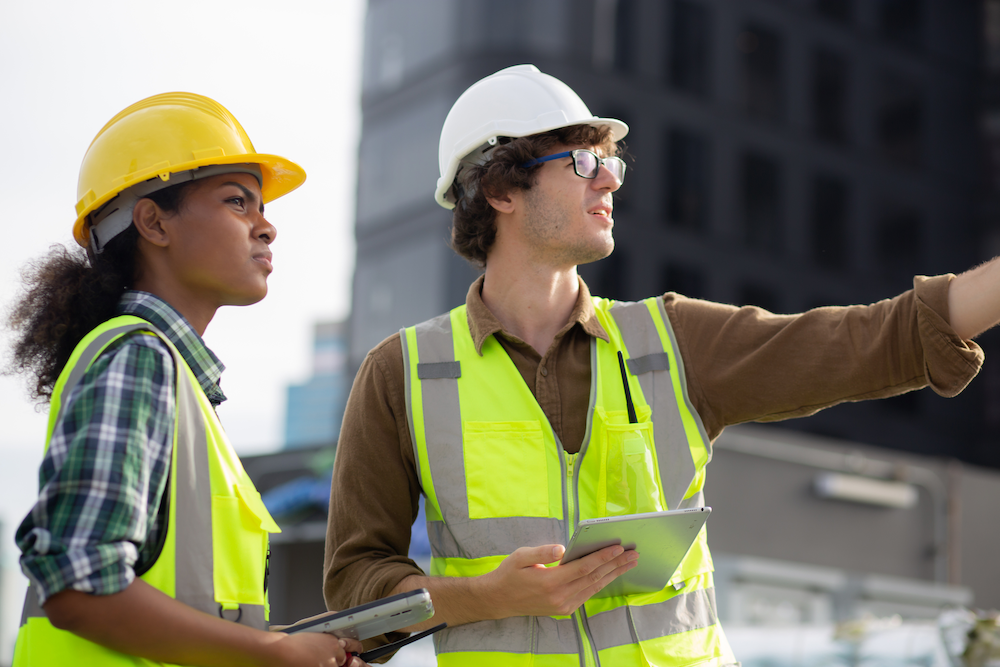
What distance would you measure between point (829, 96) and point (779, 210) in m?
3.56

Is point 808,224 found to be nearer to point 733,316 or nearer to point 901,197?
point 901,197

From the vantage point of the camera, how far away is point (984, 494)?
14.9 metres

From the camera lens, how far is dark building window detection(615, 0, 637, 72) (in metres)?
19.5

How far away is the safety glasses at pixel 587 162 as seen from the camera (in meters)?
3.14

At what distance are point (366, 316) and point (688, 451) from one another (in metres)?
14.1

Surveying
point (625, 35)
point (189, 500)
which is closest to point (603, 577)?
point (189, 500)

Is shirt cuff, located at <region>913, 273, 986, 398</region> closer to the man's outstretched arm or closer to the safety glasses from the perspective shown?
the man's outstretched arm

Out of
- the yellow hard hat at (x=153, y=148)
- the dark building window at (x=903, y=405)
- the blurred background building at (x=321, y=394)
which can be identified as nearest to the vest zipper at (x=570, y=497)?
the yellow hard hat at (x=153, y=148)

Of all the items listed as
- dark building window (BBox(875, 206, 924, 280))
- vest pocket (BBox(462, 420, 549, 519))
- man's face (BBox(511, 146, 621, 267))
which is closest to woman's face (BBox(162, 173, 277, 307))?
vest pocket (BBox(462, 420, 549, 519))

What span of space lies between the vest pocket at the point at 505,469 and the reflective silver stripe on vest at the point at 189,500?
809 mm

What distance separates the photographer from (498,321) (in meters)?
3.10

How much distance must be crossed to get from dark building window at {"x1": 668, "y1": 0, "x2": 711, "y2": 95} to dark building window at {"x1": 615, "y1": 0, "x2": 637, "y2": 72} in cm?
123

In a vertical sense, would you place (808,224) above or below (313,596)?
above

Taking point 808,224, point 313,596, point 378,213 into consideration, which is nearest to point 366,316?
point 378,213
